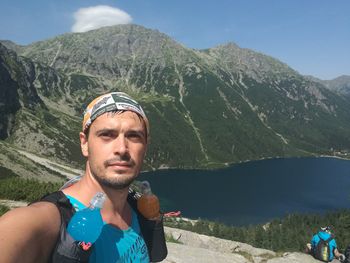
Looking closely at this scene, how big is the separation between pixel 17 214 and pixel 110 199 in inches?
54.0

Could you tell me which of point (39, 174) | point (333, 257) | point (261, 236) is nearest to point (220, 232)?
point (261, 236)

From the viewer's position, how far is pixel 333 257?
1917 cm

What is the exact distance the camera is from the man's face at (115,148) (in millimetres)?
3930

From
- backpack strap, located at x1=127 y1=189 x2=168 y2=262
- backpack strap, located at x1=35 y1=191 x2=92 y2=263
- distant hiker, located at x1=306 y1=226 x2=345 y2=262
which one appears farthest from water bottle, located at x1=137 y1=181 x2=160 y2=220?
distant hiker, located at x1=306 y1=226 x2=345 y2=262

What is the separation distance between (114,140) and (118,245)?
46.5 inches

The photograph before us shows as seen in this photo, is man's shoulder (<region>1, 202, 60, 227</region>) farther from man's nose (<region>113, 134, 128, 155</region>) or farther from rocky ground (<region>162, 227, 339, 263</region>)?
rocky ground (<region>162, 227, 339, 263</region>)

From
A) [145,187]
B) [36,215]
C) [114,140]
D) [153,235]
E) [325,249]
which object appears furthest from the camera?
[325,249]

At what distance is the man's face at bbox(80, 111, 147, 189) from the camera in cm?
393

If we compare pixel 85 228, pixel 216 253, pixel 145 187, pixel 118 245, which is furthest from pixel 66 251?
pixel 216 253

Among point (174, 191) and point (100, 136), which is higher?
point (100, 136)

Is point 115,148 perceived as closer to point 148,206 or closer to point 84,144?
point 84,144

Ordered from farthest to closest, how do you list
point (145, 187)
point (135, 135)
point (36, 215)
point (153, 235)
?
point (145, 187)
point (153, 235)
point (135, 135)
point (36, 215)

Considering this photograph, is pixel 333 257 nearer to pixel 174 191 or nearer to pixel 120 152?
pixel 120 152

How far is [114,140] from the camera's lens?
159 inches
